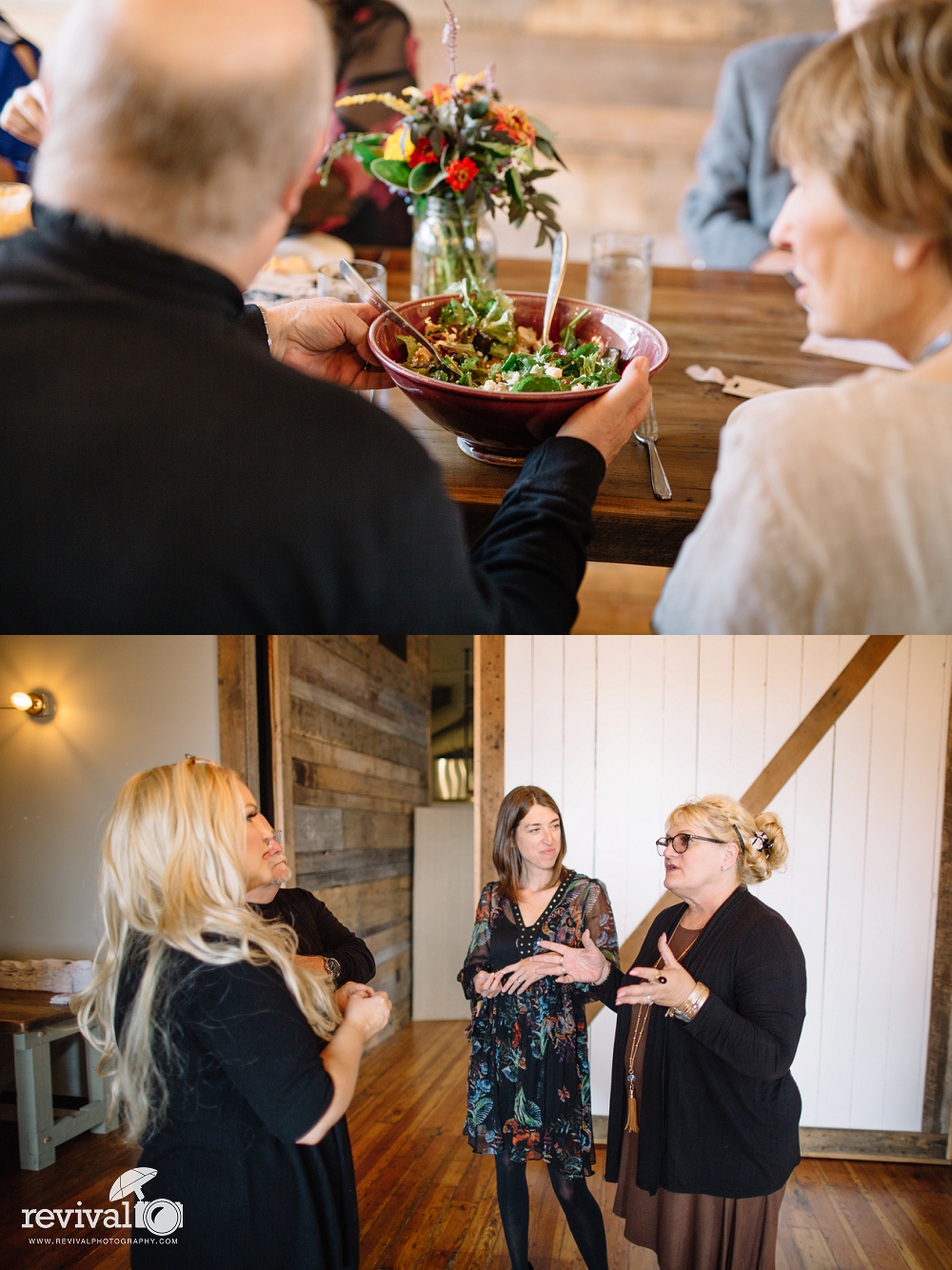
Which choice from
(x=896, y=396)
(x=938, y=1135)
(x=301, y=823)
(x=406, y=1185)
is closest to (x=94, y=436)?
(x=301, y=823)

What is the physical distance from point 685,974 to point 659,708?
0.95 feet

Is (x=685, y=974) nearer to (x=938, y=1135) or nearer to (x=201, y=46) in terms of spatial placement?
(x=938, y=1135)

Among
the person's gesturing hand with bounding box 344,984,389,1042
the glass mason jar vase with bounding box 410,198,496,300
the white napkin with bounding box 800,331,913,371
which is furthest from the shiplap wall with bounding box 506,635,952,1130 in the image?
the glass mason jar vase with bounding box 410,198,496,300

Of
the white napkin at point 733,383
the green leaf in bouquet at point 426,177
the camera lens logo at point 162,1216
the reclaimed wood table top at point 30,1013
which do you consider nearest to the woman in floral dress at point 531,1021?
the camera lens logo at point 162,1216

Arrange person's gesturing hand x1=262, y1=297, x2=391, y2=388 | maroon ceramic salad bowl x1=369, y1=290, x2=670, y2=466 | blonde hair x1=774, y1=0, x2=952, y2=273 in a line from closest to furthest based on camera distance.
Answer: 1. blonde hair x1=774, y1=0, x2=952, y2=273
2. maroon ceramic salad bowl x1=369, y1=290, x2=670, y2=466
3. person's gesturing hand x1=262, y1=297, x2=391, y2=388

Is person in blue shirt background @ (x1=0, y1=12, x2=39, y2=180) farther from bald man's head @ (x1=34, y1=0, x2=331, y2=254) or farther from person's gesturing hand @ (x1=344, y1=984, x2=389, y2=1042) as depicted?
person's gesturing hand @ (x1=344, y1=984, x2=389, y2=1042)

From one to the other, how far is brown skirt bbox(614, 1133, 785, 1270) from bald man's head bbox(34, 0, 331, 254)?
3.38 ft

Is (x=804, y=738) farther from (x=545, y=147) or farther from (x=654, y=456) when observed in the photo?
(x=545, y=147)

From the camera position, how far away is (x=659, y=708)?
1046 millimetres

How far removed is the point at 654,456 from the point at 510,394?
26 centimetres

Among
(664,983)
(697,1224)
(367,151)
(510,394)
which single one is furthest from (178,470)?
(367,151)

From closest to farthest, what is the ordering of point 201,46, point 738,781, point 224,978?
point 201,46
point 224,978
point 738,781

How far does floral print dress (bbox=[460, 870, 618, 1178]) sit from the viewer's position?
3.45 feet

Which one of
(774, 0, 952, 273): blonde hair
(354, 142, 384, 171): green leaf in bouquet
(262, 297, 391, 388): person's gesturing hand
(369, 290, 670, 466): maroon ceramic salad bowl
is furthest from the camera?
(354, 142, 384, 171): green leaf in bouquet
